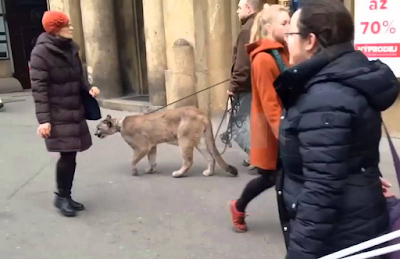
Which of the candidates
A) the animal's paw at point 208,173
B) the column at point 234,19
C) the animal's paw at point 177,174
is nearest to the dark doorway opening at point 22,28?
the column at point 234,19

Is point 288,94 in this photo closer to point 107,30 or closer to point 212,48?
point 212,48

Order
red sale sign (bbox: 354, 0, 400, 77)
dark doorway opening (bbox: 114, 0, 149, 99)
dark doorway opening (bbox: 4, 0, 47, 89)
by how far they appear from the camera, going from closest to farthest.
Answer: red sale sign (bbox: 354, 0, 400, 77) → dark doorway opening (bbox: 114, 0, 149, 99) → dark doorway opening (bbox: 4, 0, 47, 89)

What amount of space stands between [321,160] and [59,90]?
122 inches

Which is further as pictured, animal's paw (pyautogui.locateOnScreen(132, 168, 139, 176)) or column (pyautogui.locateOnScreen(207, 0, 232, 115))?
column (pyautogui.locateOnScreen(207, 0, 232, 115))

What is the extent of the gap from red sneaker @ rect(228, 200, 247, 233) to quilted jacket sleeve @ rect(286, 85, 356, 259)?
2140 millimetres

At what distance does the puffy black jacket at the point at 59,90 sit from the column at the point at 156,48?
4.46m

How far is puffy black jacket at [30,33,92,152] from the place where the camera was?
4406 mm

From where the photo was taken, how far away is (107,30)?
34.0 feet

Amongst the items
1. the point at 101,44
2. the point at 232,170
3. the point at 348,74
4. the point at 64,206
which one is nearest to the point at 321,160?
the point at 348,74

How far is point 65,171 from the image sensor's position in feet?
15.3

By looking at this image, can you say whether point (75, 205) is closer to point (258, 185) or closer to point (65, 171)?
point (65, 171)

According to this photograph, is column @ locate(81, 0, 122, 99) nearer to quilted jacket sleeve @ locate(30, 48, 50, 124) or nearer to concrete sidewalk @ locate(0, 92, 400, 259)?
concrete sidewalk @ locate(0, 92, 400, 259)

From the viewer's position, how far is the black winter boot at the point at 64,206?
189 inches

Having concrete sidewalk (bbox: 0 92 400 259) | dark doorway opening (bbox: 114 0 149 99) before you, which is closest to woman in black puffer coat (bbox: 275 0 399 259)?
concrete sidewalk (bbox: 0 92 400 259)
